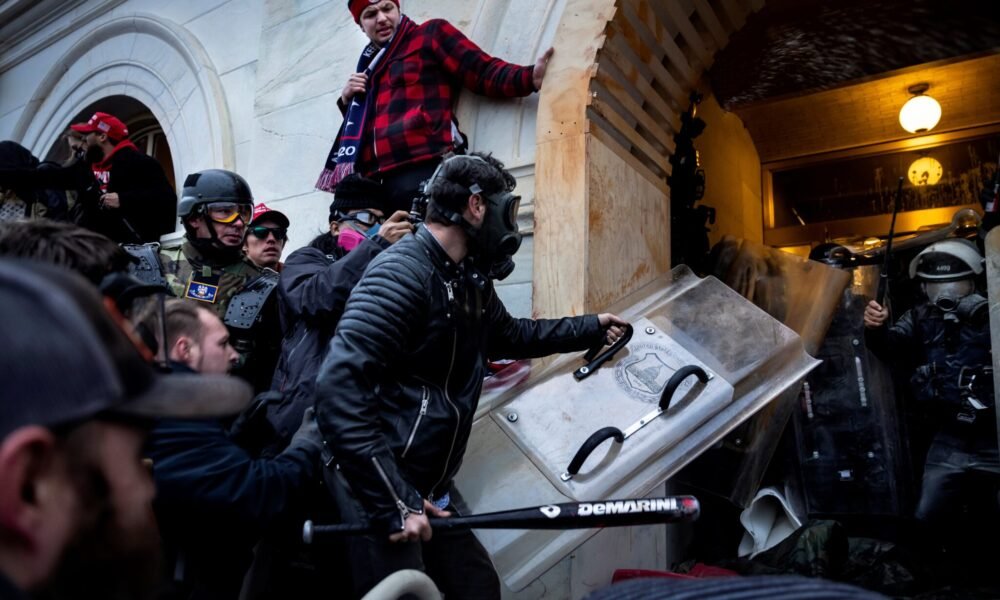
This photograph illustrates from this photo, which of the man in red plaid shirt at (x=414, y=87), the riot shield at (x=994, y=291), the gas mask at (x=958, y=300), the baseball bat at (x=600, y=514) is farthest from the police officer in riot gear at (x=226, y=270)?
the gas mask at (x=958, y=300)

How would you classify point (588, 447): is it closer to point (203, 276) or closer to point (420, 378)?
point (420, 378)

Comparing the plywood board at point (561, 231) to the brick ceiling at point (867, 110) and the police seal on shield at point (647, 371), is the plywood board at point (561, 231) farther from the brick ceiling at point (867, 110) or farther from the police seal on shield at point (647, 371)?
the brick ceiling at point (867, 110)

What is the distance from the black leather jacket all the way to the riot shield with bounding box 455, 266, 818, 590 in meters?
0.33

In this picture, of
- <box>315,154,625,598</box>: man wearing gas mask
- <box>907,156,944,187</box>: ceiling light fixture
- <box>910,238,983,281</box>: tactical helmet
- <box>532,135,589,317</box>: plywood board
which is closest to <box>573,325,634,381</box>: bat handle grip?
<box>315,154,625,598</box>: man wearing gas mask

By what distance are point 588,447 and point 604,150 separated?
1796 mm

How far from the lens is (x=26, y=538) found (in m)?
0.67

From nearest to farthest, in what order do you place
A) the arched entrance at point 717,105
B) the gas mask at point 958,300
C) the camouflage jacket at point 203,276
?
the camouflage jacket at point 203,276 < the arched entrance at point 717,105 < the gas mask at point 958,300

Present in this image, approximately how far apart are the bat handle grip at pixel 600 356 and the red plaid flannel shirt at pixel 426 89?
1.60 m

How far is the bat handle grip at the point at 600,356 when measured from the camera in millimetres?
2947

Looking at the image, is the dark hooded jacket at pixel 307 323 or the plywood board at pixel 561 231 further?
the plywood board at pixel 561 231

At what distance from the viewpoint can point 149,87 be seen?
7453mm

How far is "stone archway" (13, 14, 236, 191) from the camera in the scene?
6535 millimetres

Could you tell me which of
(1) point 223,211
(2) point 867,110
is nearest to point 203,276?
(1) point 223,211

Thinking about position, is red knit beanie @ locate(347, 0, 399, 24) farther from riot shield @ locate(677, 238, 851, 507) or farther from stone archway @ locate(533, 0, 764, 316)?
riot shield @ locate(677, 238, 851, 507)
